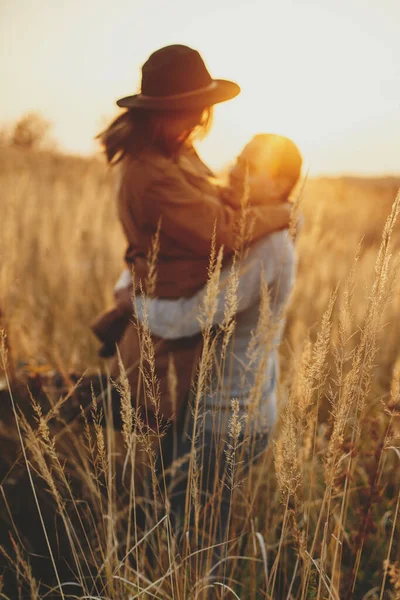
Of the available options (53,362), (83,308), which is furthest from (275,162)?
(83,308)

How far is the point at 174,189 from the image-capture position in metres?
1.49

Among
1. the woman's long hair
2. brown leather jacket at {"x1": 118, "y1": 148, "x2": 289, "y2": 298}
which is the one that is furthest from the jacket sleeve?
the woman's long hair

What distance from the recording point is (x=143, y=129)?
1532 millimetres

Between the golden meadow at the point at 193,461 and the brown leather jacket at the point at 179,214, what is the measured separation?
23 centimetres

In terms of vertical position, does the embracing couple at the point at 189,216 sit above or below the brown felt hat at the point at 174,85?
below

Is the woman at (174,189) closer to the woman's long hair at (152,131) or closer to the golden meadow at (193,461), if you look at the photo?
the woman's long hair at (152,131)

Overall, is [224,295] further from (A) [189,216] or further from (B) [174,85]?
(B) [174,85]

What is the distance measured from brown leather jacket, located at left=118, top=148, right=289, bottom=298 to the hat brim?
0.16 metres

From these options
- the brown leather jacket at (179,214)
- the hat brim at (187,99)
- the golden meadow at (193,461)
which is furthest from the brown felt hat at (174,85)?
the golden meadow at (193,461)

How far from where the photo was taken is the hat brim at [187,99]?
142 centimetres

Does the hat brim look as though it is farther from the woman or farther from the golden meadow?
the golden meadow

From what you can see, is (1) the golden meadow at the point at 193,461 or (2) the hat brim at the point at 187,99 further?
(2) the hat brim at the point at 187,99

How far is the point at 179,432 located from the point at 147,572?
19.6 inches

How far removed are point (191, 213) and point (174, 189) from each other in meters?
0.09
